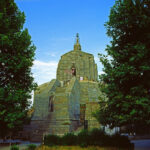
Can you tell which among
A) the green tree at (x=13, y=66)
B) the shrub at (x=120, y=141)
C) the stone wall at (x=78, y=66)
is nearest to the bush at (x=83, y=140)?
the shrub at (x=120, y=141)

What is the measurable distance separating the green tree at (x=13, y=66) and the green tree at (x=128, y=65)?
6.91 m

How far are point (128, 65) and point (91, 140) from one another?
7341 mm

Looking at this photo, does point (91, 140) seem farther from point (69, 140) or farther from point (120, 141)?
point (120, 141)

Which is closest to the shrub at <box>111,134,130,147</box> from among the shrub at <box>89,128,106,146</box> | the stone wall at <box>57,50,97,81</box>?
the shrub at <box>89,128,106,146</box>

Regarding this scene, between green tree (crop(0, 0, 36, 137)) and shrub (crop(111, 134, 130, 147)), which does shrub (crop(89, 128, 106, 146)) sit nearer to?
shrub (crop(111, 134, 130, 147))

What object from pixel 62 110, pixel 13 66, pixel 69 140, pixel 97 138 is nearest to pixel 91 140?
pixel 97 138

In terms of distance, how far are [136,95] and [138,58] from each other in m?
2.76

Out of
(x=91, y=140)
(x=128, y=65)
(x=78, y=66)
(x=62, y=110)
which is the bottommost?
(x=91, y=140)

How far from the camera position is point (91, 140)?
16.2 metres

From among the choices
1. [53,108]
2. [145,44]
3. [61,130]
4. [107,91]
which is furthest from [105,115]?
[53,108]

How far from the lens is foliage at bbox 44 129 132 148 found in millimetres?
15859

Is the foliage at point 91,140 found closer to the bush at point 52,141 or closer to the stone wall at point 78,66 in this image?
the bush at point 52,141

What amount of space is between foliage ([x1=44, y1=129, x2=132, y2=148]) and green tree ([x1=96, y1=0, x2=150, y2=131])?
1599mm

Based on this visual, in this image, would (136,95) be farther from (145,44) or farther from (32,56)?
(32,56)
